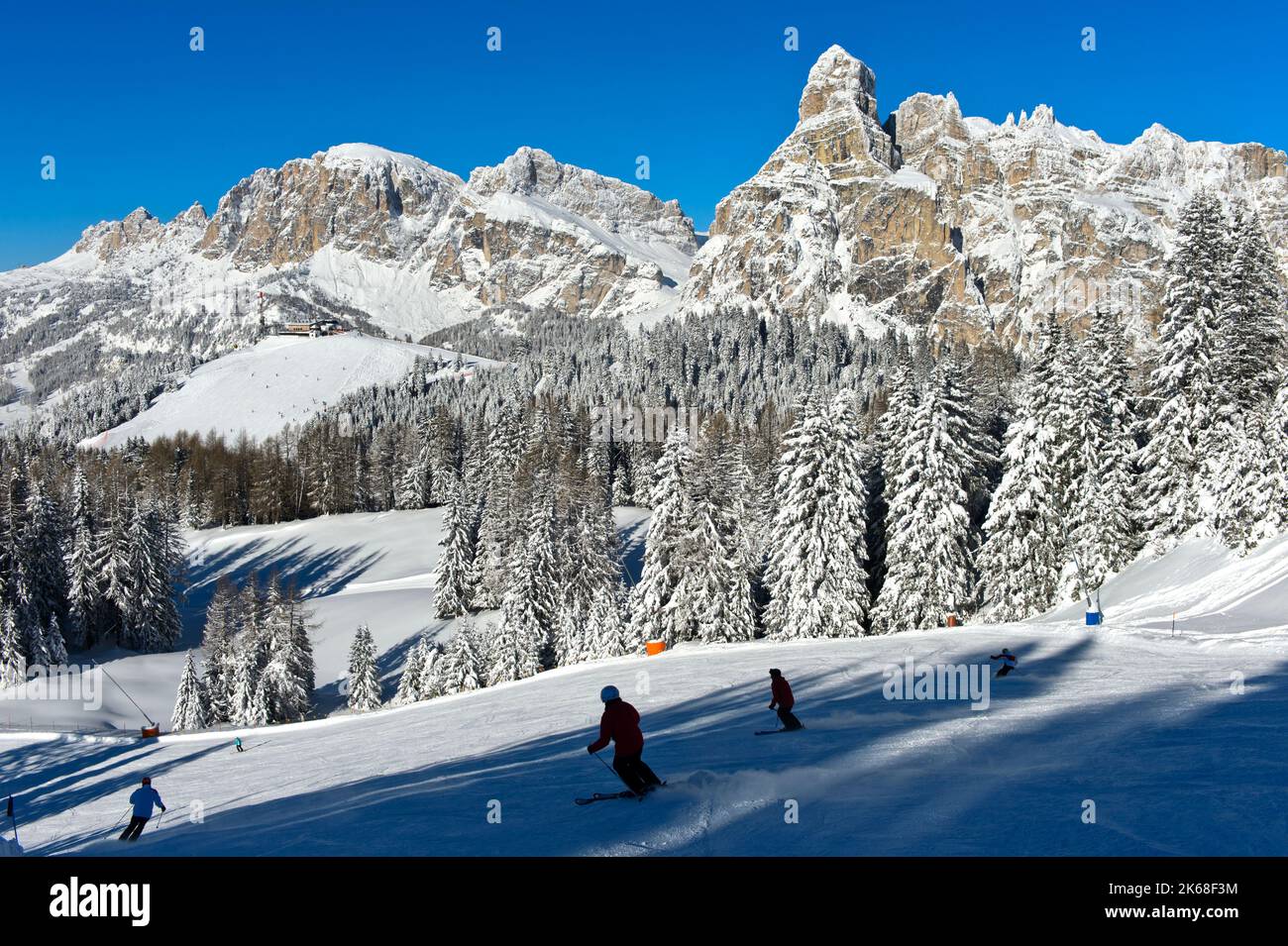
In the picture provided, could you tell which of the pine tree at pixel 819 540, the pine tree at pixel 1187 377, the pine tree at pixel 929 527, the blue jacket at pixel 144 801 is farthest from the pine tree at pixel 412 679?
the pine tree at pixel 1187 377

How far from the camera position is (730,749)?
13.8 meters

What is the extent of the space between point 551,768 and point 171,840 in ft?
18.5

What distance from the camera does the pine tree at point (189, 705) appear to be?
1945 inches

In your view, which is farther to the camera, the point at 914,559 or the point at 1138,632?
the point at 914,559

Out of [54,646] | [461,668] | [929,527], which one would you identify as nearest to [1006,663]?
[929,527]

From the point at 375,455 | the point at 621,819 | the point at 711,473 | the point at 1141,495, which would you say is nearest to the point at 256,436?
the point at 375,455

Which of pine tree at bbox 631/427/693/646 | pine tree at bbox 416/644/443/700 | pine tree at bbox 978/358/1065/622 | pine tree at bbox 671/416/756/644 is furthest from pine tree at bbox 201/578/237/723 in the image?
pine tree at bbox 978/358/1065/622

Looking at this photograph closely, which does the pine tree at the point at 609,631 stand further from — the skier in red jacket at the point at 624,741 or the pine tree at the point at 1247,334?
the skier in red jacket at the point at 624,741

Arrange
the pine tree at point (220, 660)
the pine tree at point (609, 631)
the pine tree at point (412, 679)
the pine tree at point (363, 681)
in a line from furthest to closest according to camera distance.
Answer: the pine tree at point (363, 681), the pine tree at point (412, 679), the pine tree at point (220, 660), the pine tree at point (609, 631)

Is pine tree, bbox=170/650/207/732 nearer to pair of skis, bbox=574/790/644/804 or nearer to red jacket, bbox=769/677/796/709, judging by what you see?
red jacket, bbox=769/677/796/709

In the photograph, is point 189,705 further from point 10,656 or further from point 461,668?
point 461,668

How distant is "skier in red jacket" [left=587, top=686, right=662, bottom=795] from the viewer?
401 inches

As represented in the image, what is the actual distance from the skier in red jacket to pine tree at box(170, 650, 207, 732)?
1871 inches

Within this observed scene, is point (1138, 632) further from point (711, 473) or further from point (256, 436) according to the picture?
point (256, 436)
